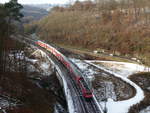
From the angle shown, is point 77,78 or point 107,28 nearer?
point 77,78

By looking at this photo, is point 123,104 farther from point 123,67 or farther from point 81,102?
point 123,67

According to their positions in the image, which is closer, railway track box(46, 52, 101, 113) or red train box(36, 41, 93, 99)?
railway track box(46, 52, 101, 113)

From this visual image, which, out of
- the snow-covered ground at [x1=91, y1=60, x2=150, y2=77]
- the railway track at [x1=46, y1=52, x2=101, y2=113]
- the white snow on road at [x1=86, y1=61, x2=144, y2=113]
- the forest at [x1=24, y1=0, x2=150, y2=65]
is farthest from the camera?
the forest at [x1=24, y1=0, x2=150, y2=65]

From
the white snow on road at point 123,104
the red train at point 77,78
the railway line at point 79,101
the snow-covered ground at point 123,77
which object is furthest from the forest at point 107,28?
the railway line at point 79,101

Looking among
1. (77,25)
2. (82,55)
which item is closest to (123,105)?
(82,55)

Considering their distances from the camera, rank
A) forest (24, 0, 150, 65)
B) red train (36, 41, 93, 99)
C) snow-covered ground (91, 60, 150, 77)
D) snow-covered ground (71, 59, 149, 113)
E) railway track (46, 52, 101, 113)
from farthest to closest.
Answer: forest (24, 0, 150, 65) < snow-covered ground (91, 60, 150, 77) < snow-covered ground (71, 59, 149, 113) < red train (36, 41, 93, 99) < railway track (46, 52, 101, 113)

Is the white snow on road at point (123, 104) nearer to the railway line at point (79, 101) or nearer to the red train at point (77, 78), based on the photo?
the railway line at point (79, 101)

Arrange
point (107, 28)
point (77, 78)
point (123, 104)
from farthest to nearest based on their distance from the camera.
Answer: point (107, 28)
point (77, 78)
point (123, 104)

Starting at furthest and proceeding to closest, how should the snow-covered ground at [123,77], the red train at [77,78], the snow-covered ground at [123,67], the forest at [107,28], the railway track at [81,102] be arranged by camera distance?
the forest at [107,28] → the snow-covered ground at [123,67] → the snow-covered ground at [123,77] → the red train at [77,78] → the railway track at [81,102]

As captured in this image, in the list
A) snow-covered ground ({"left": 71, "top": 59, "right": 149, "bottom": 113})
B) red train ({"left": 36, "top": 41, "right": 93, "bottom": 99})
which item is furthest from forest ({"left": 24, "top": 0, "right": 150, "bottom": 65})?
red train ({"left": 36, "top": 41, "right": 93, "bottom": 99})

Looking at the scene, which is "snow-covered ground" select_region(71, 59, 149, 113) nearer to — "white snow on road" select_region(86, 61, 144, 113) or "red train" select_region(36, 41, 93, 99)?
"white snow on road" select_region(86, 61, 144, 113)

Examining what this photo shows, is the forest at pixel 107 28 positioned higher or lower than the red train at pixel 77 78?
higher

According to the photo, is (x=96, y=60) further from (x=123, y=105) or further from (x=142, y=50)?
(x=123, y=105)

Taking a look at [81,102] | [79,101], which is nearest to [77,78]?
[79,101]
